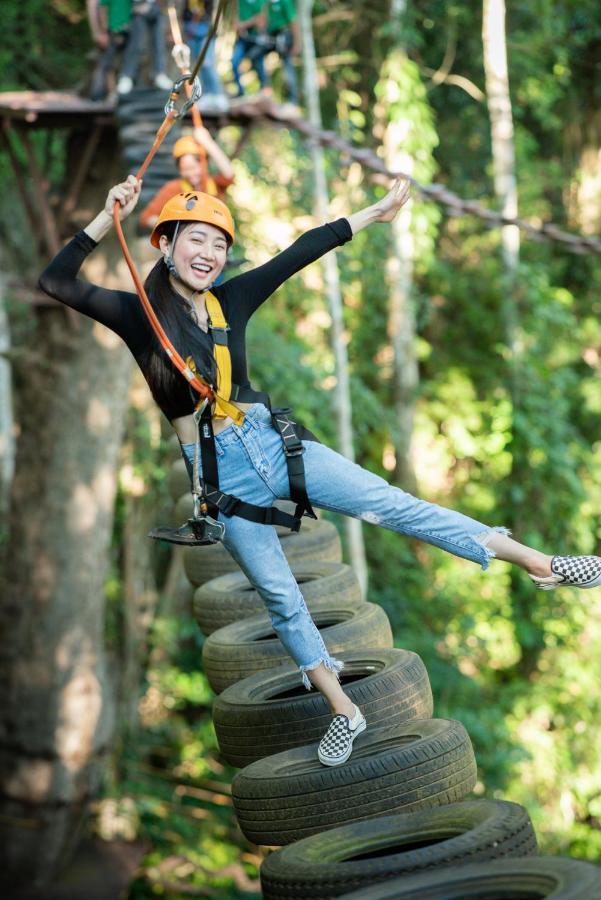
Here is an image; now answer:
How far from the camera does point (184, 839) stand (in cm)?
1090

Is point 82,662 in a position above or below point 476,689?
above

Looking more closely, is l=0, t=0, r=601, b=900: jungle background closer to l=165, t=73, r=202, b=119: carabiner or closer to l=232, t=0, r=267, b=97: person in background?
l=232, t=0, r=267, b=97: person in background

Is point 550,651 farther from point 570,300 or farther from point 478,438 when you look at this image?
point 570,300

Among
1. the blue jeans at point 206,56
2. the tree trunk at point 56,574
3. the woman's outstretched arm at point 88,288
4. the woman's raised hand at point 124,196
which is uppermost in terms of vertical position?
the blue jeans at point 206,56

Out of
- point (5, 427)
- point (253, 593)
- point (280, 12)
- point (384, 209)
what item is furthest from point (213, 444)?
point (5, 427)

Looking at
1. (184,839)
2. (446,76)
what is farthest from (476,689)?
(446,76)

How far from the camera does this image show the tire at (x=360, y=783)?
2.87 metres

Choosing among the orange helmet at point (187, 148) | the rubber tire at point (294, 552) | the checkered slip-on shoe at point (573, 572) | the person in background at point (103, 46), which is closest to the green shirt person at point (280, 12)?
the person in background at point (103, 46)

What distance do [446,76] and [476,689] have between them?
7499 mm

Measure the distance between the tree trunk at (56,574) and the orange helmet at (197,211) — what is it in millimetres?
5696

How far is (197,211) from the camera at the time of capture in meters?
3.03

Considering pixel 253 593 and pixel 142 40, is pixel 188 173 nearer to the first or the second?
pixel 253 593

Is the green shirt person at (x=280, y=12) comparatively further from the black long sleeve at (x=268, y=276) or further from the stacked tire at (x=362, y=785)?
the black long sleeve at (x=268, y=276)

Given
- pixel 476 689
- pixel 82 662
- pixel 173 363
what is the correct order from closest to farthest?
1. pixel 173 363
2. pixel 82 662
3. pixel 476 689
